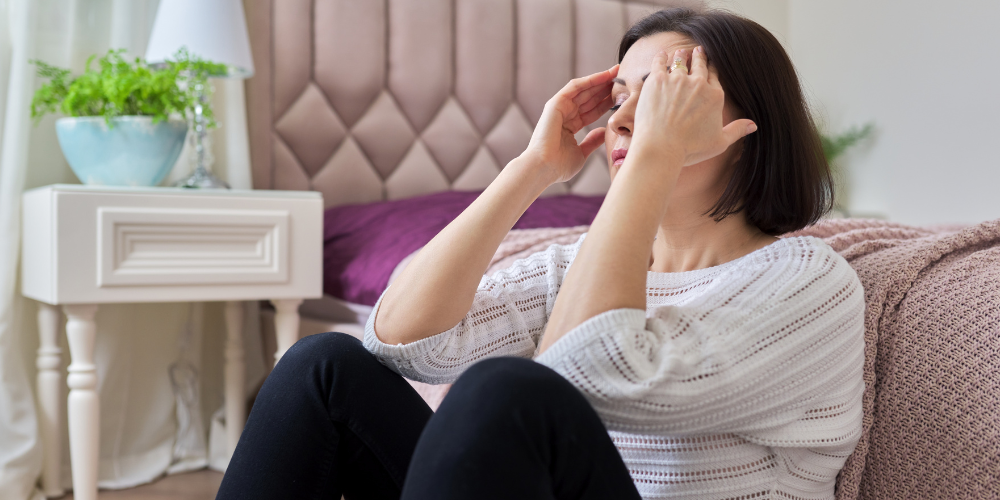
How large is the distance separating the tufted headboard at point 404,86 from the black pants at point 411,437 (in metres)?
1.36

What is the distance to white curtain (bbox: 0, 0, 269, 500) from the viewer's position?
5.23 feet

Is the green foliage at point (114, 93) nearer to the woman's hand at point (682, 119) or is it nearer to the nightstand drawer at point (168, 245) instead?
the nightstand drawer at point (168, 245)

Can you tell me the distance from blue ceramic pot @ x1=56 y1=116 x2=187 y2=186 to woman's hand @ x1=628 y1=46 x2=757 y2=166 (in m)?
1.16

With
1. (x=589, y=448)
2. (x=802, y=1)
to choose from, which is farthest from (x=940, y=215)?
(x=589, y=448)

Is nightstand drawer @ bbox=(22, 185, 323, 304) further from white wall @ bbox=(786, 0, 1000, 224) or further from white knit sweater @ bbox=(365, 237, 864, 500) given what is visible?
white wall @ bbox=(786, 0, 1000, 224)

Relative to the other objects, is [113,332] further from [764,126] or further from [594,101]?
[764,126]

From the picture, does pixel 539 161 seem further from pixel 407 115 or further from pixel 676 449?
pixel 407 115

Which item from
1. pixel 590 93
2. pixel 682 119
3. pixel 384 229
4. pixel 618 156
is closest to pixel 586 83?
pixel 590 93

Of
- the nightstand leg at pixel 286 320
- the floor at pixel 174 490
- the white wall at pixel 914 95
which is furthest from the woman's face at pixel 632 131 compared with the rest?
the white wall at pixel 914 95

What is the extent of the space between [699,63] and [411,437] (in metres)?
0.50

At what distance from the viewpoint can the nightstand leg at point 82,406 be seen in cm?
142

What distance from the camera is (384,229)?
1665 millimetres

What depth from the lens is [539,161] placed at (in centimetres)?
93

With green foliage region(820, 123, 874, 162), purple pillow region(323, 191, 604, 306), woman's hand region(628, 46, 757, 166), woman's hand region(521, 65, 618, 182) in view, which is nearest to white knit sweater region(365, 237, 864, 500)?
woman's hand region(628, 46, 757, 166)
